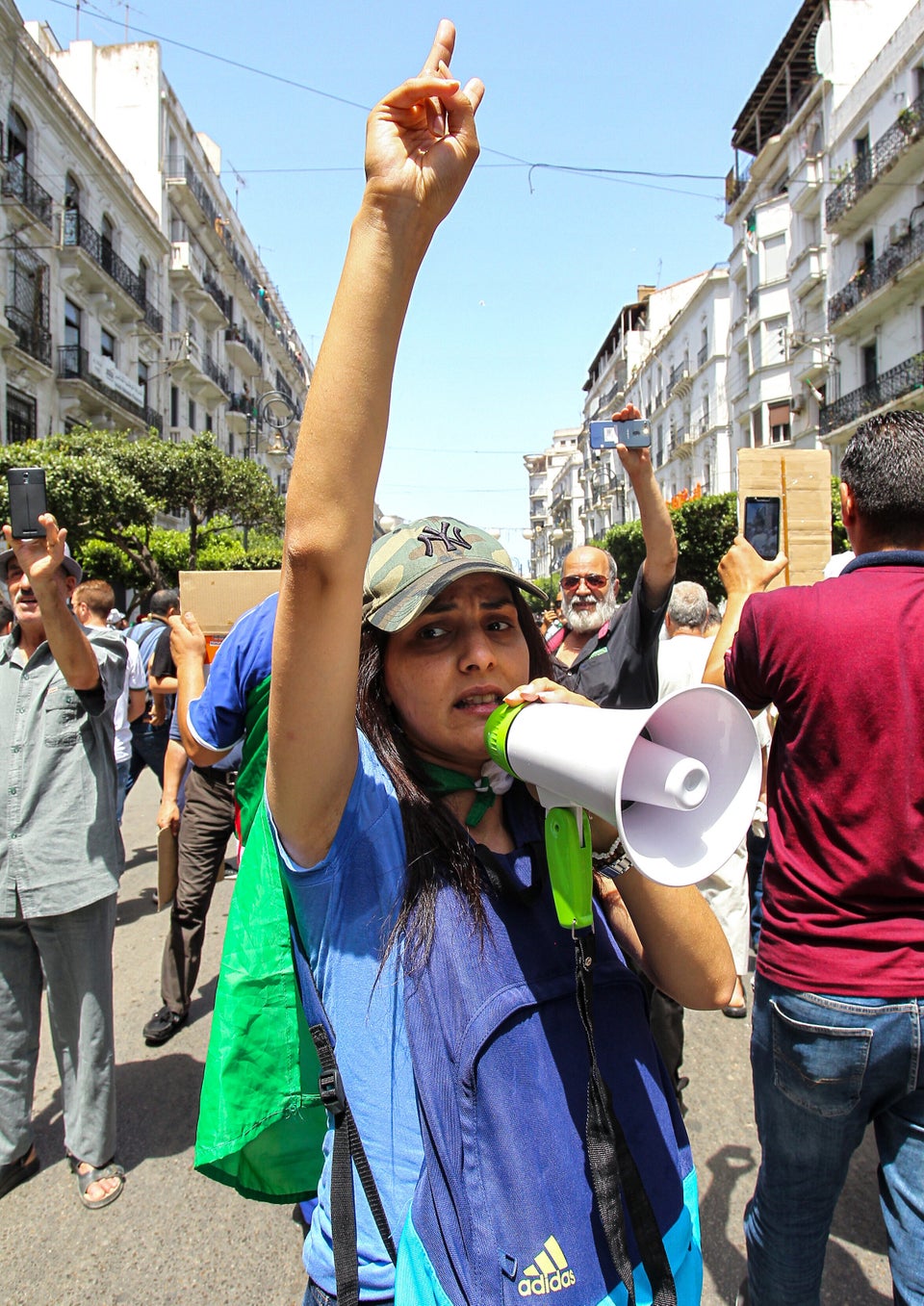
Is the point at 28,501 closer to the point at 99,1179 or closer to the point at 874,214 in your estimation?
the point at 99,1179

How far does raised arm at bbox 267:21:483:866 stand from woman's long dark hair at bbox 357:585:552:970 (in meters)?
0.20

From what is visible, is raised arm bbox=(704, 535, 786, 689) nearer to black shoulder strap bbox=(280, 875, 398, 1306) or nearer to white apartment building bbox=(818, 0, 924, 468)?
black shoulder strap bbox=(280, 875, 398, 1306)

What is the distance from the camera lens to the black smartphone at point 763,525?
281 centimetres

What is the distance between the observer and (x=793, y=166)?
29.6 meters

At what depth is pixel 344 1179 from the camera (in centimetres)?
113

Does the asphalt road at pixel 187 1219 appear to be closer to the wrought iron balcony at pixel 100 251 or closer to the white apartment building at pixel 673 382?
the wrought iron balcony at pixel 100 251

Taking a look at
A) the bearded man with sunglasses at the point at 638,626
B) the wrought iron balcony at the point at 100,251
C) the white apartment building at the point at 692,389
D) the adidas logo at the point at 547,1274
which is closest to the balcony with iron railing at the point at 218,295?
the wrought iron balcony at the point at 100,251

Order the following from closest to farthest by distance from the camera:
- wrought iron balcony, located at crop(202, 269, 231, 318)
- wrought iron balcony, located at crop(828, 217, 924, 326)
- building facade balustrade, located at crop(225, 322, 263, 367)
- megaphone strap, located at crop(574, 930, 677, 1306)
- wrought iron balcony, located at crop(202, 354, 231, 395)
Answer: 1. megaphone strap, located at crop(574, 930, 677, 1306)
2. wrought iron balcony, located at crop(828, 217, 924, 326)
3. wrought iron balcony, located at crop(202, 269, 231, 318)
4. wrought iron balcony, located at crop(202, 354, 231, 395)
5. building facade balustrade, located at crop(225, 322, 263, 367)

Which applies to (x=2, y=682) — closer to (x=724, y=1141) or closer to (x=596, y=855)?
(x=596, y=855)

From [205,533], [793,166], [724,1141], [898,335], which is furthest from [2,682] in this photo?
[793,166]

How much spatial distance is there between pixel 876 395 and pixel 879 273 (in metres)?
3.22

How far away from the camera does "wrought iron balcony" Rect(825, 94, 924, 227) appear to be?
2175cm

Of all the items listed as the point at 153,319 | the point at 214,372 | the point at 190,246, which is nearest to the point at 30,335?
the point at 153,319

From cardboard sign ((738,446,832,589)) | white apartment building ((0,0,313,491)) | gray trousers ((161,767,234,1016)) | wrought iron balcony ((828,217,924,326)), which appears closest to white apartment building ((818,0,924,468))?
wrought iron balcony ((828,217,924,326))
